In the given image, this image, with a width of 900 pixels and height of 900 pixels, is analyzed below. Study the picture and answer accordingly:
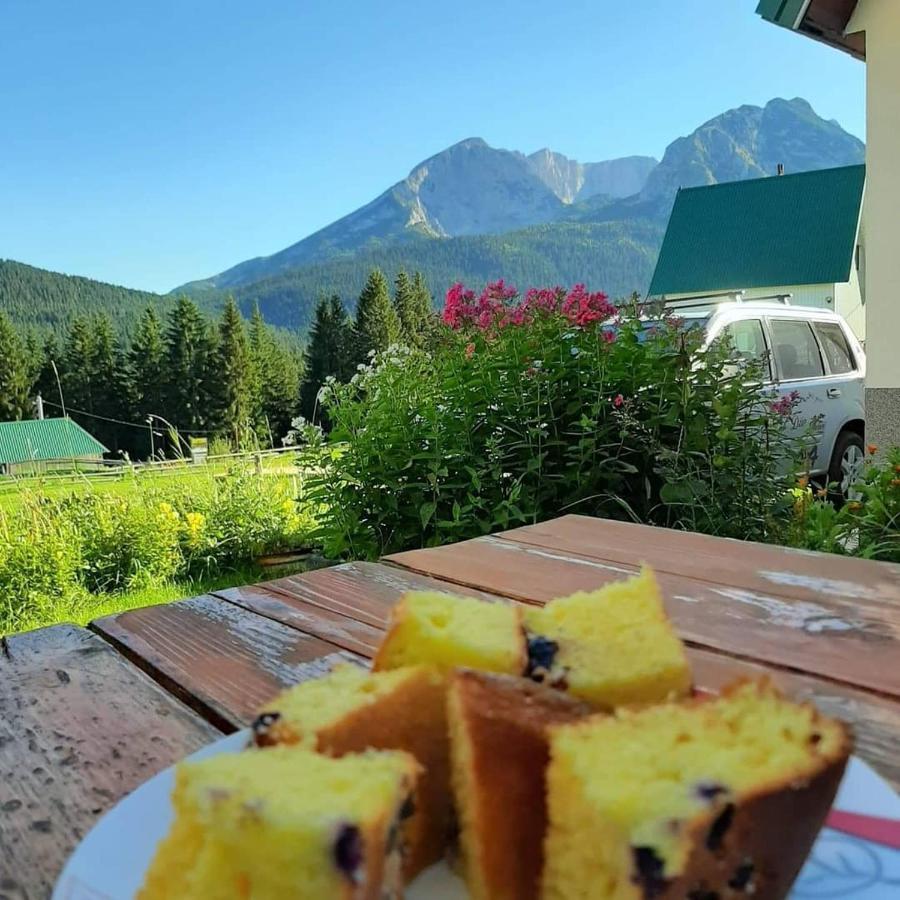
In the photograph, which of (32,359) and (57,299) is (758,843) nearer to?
(32,359)

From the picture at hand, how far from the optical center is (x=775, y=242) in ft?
79.9

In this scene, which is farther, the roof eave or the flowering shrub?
the roof eave

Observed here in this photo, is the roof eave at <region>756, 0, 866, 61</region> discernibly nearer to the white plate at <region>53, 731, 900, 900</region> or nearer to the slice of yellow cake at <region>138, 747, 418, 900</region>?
the white plate at <region>53, 731, 900, 900</region>

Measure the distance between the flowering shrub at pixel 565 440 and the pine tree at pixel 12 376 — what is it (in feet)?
167

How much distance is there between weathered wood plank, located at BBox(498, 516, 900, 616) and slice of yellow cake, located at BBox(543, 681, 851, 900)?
608mm

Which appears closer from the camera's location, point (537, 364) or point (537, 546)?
point (537, 546)

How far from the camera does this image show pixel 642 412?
2.88 meters

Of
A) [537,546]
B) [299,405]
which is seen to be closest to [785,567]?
[537,546]

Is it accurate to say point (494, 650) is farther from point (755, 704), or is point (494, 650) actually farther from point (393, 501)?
point (393, 501)

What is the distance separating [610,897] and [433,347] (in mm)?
3136

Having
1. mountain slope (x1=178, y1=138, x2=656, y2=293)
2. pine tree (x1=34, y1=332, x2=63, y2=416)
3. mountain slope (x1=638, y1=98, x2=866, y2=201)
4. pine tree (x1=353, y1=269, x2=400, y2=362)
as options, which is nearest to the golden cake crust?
pine tree (x1=353, y1=269, x2=400, y2=362)

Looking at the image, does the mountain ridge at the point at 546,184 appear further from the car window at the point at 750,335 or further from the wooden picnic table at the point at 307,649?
the wooden picnic table at the point at 307,649

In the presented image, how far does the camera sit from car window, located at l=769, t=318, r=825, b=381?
519 cm

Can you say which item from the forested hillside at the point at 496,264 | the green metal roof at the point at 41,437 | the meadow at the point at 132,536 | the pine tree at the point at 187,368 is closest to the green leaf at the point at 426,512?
the meadow at the point at 132,536
